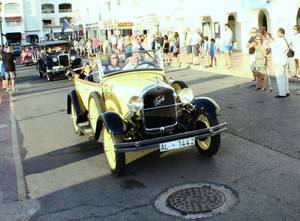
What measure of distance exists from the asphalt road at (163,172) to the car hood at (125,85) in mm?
972

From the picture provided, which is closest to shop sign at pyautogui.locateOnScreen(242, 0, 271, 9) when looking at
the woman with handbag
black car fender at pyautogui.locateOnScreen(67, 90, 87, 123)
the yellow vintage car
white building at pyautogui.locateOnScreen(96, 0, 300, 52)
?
white building at pyautogui.locateOnScreen(96, 0, 300, 52)

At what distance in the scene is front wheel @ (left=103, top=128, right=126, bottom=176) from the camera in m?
6.66

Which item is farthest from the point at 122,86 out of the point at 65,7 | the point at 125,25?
the point at 65,7

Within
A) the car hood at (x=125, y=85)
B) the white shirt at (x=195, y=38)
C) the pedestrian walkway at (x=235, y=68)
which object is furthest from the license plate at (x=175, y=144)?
the white shirt at (x=195, y=38)

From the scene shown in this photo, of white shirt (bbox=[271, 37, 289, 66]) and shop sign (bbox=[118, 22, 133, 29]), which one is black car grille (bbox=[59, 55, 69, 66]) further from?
shop sign (bbox=[118, 22, 133, 29])

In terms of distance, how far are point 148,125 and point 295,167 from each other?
213 cm

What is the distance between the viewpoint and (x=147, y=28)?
4169cm

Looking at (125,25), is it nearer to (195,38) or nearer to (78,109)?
(195,38)

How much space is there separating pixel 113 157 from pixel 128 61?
225 centimetres

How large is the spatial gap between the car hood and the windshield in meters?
0.30

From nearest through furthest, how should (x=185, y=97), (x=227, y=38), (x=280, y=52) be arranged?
(x=185, y=97) < (x=280, y=52) < (x=227, y=38)

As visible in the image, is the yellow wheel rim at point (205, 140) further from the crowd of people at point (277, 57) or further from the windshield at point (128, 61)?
the crowd of people at point (277, 57)

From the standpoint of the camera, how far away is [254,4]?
2464cm

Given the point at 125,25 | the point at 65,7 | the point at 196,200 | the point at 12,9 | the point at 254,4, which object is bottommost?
the point at 196,200
